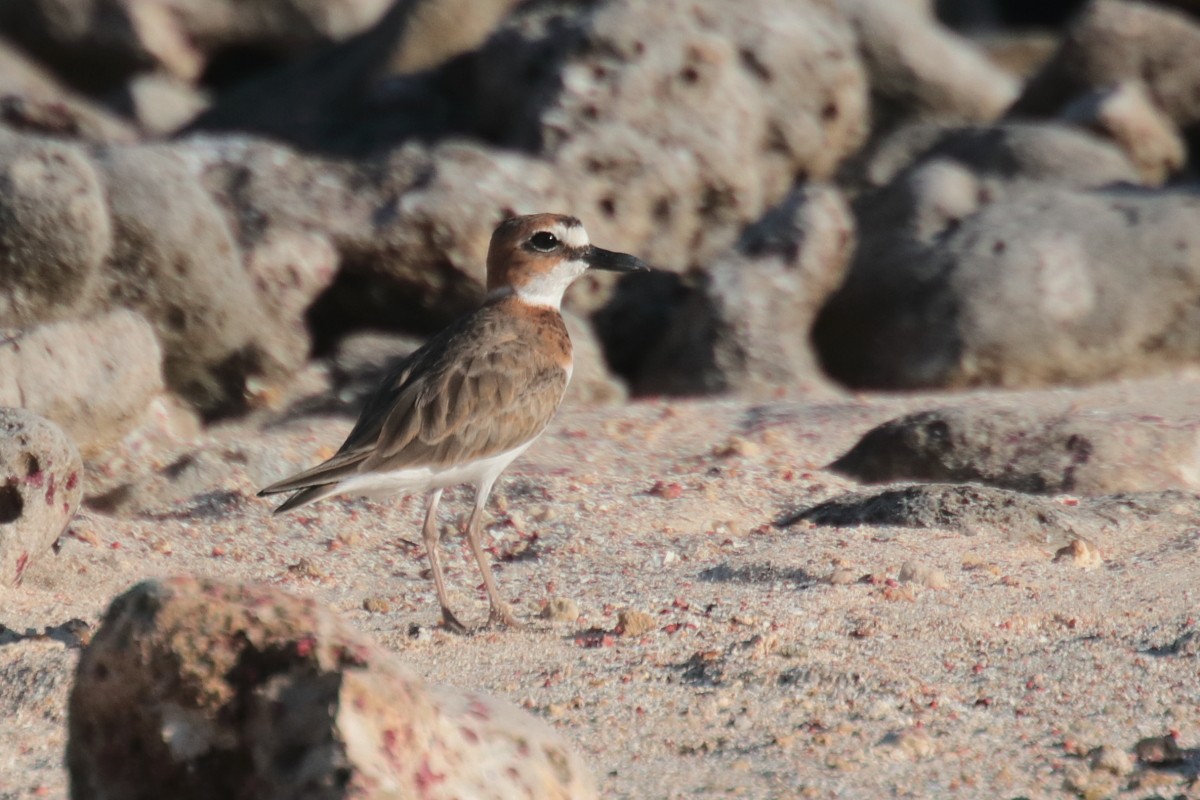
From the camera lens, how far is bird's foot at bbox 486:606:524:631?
509cm

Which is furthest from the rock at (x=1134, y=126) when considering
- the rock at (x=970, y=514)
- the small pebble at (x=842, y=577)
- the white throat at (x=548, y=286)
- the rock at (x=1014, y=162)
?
the small pebble at (x=842, y=577)

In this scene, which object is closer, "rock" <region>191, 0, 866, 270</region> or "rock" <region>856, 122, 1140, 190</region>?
"rock" <region>191, 0, 866, 270</region>

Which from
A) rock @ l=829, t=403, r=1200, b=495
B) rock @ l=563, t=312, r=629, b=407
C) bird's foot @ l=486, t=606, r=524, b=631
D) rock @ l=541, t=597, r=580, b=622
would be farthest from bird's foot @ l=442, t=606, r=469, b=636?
rock @ l=563, t=312, r=629, b=407

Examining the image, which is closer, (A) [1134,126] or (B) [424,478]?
(B) [424,478]

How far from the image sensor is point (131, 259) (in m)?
8.81

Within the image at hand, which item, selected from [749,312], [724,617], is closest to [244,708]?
[724,617]

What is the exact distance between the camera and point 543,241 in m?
6.16

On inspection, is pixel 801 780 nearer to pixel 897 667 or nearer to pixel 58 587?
pixel 897 667

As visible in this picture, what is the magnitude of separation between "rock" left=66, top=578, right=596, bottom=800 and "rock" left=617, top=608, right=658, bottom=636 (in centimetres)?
187

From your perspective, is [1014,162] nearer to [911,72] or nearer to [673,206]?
[911,72]

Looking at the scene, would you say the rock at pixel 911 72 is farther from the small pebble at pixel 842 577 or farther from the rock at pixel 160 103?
the small pebble at pixel 842 577

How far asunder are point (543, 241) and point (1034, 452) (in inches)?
96.7

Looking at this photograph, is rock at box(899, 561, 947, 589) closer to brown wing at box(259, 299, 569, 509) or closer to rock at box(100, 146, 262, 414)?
brown wing at box(259, 299, 569, 509)

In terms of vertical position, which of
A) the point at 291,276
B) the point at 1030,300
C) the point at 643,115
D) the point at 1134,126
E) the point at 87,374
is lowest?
the point at 1030,300
